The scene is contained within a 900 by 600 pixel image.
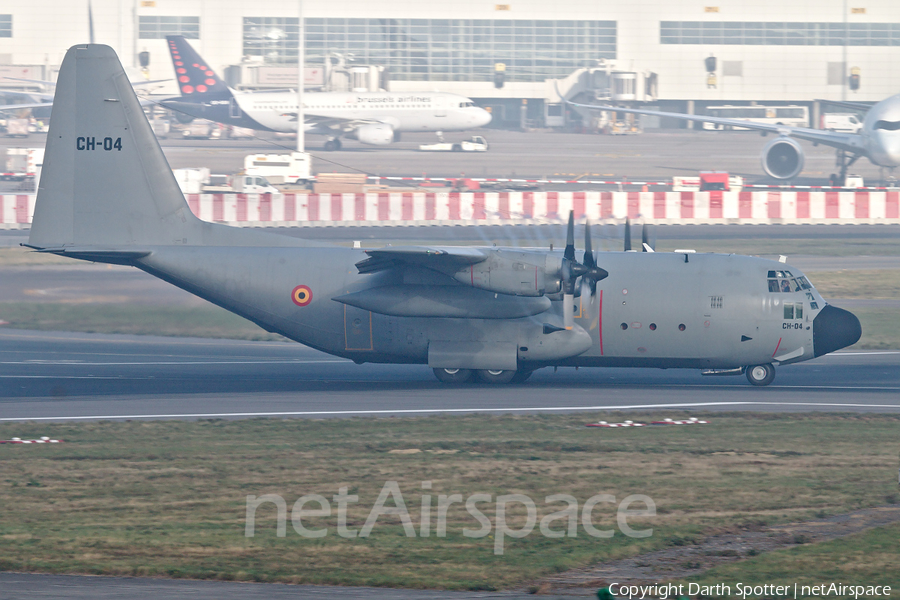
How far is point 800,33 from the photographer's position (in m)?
125

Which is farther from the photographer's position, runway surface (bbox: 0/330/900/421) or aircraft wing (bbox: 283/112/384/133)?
aircraft wing (bbox: 283/112/384/133)

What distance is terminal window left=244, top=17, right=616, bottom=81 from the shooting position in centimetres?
12612

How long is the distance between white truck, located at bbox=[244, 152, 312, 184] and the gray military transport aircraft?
154ft

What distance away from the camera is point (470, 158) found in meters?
98.4

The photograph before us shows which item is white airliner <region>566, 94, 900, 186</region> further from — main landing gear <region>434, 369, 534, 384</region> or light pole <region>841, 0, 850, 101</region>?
light pole <region>841, 0, 850, 101</region>

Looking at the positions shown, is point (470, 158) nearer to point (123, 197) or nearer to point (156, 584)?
point (123, 197)

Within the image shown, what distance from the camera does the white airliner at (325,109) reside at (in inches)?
3939

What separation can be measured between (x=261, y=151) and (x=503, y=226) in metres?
51.1

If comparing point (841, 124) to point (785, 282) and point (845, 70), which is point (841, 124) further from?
point (785, 282)

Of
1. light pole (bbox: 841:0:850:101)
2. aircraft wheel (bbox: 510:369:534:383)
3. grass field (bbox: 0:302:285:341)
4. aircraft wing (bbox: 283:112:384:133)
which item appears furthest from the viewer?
light pole (bbox: 841:0:850:101)

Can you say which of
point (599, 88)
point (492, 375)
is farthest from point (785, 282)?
point (599, 88)

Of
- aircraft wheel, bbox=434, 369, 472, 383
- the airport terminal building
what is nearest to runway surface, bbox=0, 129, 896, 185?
the airport terminal building

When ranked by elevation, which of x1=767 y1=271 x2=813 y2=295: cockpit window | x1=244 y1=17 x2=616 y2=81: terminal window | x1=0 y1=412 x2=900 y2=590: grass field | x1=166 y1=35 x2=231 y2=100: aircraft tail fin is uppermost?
x1=244 y1=17 x2=616 y2=81: terminal window

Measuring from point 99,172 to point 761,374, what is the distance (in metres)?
19.6
